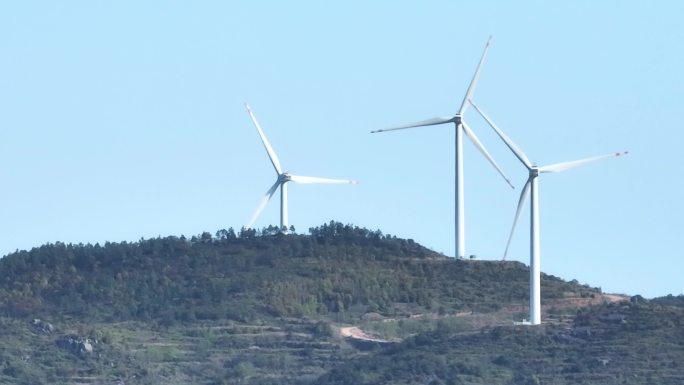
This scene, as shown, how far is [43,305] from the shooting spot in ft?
489

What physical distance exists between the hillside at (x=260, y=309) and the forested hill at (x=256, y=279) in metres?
0.14

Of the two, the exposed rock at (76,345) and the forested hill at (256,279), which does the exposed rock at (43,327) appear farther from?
the forested hill at (256,279)

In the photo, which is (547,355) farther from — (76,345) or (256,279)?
(256,279)

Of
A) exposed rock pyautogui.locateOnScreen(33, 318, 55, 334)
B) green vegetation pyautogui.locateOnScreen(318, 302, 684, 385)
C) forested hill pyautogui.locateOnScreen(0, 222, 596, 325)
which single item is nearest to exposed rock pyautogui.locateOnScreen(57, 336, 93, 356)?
exposed rock pyautogui.locateOnScreen(33, 318, 55, 334)

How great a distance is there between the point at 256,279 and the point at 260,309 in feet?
20.0

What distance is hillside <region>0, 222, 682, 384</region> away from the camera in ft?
418

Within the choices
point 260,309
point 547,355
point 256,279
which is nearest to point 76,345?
point 260,309

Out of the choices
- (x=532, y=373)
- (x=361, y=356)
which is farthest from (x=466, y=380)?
(x=361, y=356)

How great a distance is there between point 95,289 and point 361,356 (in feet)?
88.4

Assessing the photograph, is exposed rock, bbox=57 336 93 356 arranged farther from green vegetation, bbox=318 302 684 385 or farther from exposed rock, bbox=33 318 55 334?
green vegetation, bbox=318 302 684 385

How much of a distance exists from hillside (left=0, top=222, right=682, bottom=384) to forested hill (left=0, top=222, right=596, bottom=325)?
136 mm

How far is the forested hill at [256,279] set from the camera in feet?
479

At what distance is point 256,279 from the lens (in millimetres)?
151375

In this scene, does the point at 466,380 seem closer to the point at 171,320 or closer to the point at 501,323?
the point at 501,323
